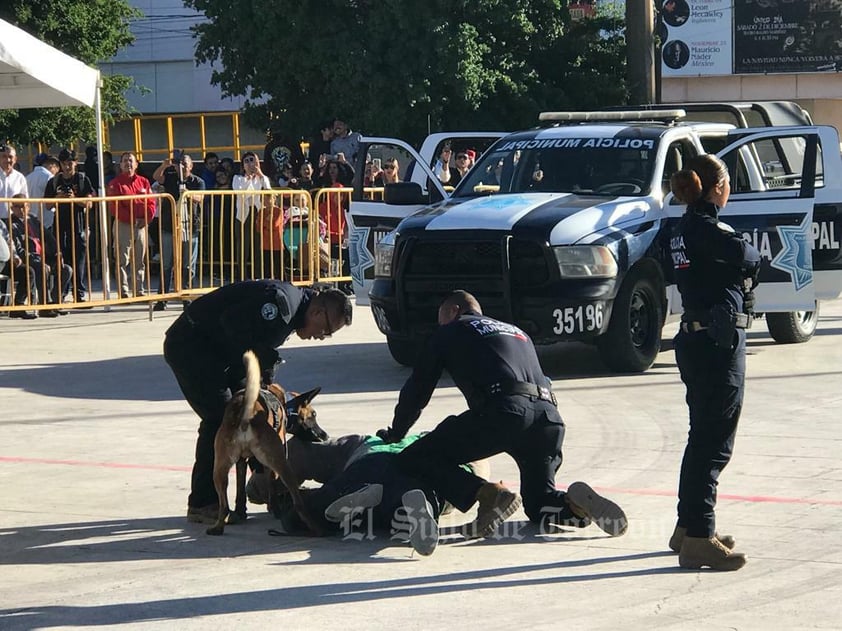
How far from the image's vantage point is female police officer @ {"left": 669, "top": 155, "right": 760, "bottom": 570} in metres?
6.52

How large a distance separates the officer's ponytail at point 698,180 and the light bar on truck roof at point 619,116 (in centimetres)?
703

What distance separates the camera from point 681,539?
668cm

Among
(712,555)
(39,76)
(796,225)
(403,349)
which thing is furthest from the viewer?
(39,76)

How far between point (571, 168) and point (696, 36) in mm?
32101

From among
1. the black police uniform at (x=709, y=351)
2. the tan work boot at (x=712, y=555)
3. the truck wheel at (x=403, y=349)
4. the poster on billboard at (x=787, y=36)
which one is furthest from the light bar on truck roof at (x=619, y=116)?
the poster on billboard at (x=787, y=36)

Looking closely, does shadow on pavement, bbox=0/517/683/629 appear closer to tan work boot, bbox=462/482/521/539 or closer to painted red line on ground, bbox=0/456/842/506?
tan work boot, bbox=462/482/521/539

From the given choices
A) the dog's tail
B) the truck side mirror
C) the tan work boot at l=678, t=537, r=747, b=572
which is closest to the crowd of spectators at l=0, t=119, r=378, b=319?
the truck side mirror

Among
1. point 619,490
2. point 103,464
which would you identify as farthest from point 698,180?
point 103,464

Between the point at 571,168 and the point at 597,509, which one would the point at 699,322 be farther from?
the point at 571,168

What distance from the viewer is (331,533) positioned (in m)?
7.25

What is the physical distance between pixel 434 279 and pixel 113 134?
4123cm

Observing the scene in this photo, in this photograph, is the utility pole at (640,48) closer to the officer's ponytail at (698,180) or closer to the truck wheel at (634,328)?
the truck wheel at (634,328)

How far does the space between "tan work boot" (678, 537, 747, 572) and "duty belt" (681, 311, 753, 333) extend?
3.02ft

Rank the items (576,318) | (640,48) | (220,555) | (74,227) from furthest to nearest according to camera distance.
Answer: (640,48) < (74,227) < (576,318) < (220,555)
